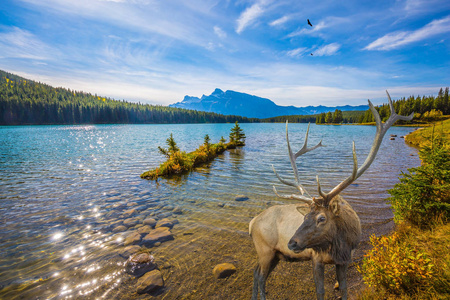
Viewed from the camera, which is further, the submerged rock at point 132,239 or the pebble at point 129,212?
the pebble at point 129,212

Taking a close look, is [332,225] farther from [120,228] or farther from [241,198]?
[120,228]

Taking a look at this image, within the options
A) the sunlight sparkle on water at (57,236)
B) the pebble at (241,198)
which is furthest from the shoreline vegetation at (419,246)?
the sunlight sparkle on water at (57,236)

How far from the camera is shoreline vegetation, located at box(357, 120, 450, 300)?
3.76 meters

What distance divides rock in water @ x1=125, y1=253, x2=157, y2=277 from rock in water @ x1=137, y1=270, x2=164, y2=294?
0.88 ft

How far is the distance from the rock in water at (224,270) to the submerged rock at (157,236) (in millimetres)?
2722

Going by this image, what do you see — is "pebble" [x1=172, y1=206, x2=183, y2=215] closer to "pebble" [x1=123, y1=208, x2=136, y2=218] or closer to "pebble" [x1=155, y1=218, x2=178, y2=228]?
"pebble" [x1=155, y1=218, x2=178, y2=228]

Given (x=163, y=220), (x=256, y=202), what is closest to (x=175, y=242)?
(x=163, y=220)

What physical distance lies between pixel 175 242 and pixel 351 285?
19.4 feet

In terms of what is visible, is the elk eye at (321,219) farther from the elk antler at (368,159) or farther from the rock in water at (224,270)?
the rock in water at (224,270)

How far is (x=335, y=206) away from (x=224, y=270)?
13.5ft

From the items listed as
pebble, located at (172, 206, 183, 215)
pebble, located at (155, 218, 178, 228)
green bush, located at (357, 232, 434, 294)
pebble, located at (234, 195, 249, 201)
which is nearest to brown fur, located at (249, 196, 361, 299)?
green bush, located at (357, 232, 434, 294)

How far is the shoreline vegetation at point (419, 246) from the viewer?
3.76 meters

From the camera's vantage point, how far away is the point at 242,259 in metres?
6.57

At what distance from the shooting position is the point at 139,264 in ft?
20.9
